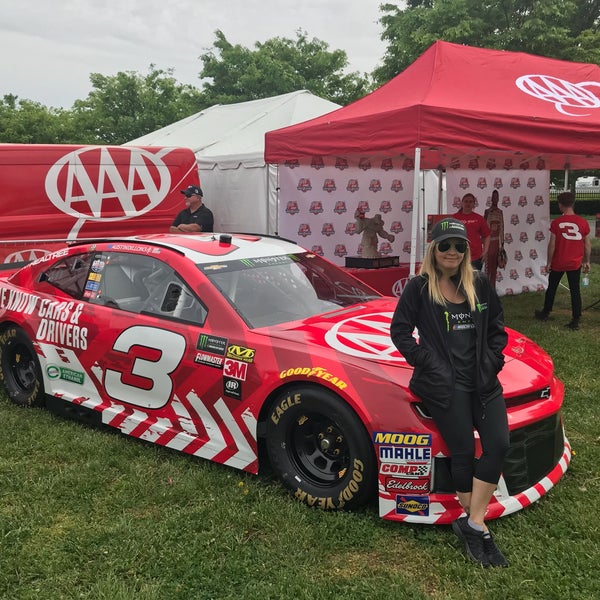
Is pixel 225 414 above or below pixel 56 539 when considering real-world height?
above

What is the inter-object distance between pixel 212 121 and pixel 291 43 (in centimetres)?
2171

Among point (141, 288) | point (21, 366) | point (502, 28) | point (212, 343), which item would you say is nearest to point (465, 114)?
point (141, 288)

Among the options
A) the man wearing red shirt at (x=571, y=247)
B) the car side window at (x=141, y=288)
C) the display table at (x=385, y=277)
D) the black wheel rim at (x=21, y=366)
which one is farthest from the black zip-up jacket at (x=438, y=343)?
the man wearing red shirt at (x=571, y=247)

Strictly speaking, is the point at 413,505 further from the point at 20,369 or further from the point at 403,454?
the point at 20,369

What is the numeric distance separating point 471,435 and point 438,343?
445 millimetres

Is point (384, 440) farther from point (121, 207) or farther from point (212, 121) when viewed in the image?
point (212, 121)

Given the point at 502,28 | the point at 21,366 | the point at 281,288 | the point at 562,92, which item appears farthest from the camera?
the point at 502,28

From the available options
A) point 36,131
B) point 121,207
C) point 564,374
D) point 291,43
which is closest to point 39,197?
point 121,207

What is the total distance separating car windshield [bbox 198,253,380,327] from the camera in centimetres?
385

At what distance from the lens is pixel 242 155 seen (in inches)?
409

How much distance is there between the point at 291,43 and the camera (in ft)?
108

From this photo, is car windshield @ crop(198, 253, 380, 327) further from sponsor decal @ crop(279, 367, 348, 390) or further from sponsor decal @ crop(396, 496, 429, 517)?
sponsor decal @ crop(396, 496, 429, 517)

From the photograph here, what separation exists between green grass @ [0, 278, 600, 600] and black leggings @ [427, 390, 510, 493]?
411mm

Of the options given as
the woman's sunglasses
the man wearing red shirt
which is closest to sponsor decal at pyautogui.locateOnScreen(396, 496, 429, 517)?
the woman's sunglasses
